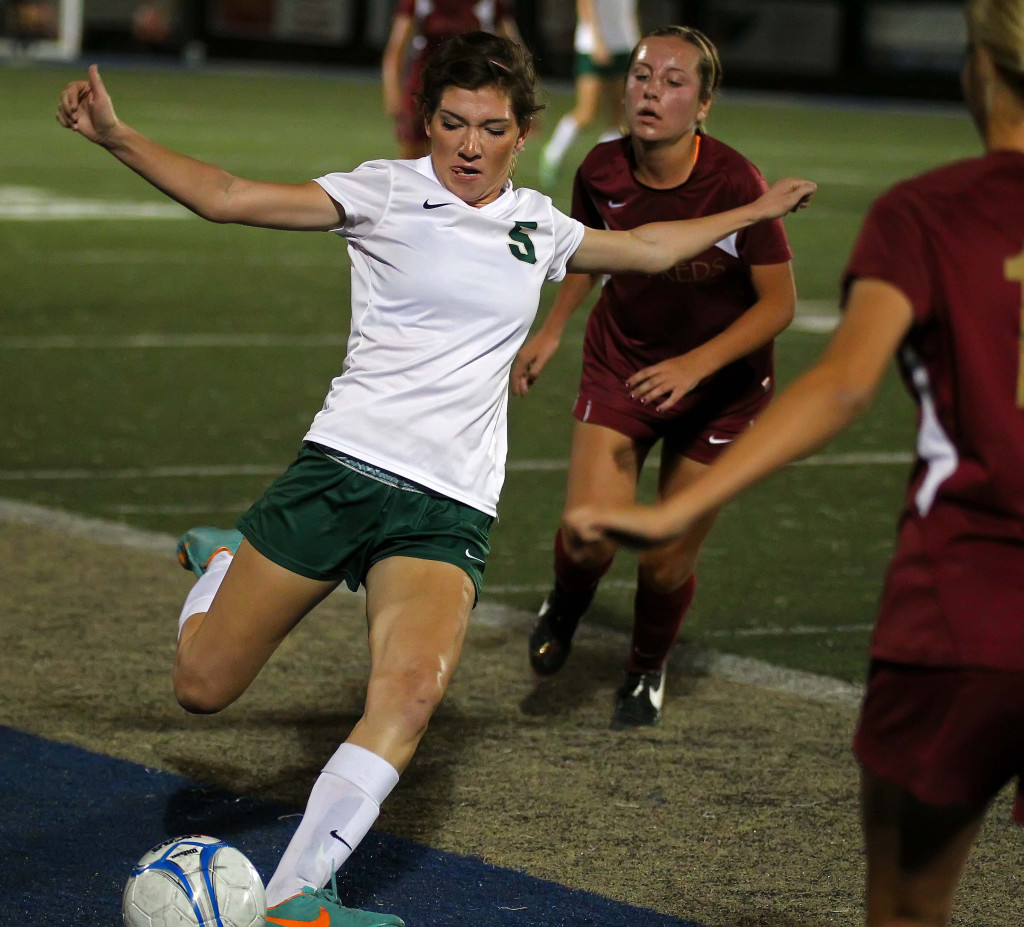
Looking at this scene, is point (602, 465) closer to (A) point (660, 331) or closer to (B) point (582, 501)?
(B) point (582, 501)

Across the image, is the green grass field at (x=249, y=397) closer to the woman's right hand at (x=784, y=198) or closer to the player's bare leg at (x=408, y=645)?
the woman's right hand at (x=784, y=198)

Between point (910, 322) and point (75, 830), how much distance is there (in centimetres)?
280

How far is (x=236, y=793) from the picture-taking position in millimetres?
4941

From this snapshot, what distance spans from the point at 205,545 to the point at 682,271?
161 centimetres

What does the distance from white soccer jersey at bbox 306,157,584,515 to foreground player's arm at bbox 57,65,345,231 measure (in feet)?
0.28

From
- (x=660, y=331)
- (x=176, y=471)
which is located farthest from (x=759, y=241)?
(x=176, y=471)

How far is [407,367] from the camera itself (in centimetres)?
417

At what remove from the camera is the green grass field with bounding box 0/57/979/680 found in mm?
7215

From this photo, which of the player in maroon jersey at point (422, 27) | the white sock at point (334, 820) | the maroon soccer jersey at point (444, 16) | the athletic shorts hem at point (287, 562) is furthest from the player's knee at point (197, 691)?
the maroon soccer jersey at point (444, 16)

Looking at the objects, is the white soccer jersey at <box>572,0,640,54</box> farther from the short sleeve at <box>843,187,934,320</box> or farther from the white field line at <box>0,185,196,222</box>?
the short sleeve at <box>843,187,934,320</box>

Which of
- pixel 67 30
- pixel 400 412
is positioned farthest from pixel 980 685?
pixel 67 30

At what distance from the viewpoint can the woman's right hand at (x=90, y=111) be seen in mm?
4066

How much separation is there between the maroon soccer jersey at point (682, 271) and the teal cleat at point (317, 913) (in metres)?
2.28

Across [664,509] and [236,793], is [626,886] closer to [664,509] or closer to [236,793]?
[236,793]
